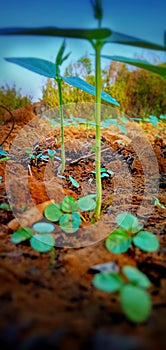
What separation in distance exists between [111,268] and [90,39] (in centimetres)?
49

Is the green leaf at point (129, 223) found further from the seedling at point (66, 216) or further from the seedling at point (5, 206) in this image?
the seedling at point (5, 206)

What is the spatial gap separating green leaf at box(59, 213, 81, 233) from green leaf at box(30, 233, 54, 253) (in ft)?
0.17

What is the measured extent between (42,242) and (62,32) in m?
0.43

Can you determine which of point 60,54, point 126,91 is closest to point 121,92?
point 126,91

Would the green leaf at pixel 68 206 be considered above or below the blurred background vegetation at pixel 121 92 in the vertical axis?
below

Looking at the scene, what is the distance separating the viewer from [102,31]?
59cm

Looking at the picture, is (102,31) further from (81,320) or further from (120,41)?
(81,320)

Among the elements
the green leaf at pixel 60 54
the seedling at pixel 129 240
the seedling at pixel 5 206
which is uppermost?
the green leaf at pixel 60 54

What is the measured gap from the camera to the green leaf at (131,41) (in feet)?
1.91

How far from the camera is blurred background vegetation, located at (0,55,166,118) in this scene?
2463 mm

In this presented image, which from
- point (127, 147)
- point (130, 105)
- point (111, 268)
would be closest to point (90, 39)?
point (111, 268)

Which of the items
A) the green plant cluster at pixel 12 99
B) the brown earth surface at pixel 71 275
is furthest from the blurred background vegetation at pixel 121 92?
the brown earth surface at pixel 71 275

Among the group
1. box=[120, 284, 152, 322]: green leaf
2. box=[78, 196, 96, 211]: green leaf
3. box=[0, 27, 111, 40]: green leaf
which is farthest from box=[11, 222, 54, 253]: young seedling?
box=[0, 27, 111, 40]: green leaf

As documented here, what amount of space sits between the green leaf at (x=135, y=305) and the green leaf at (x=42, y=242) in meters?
0.24
